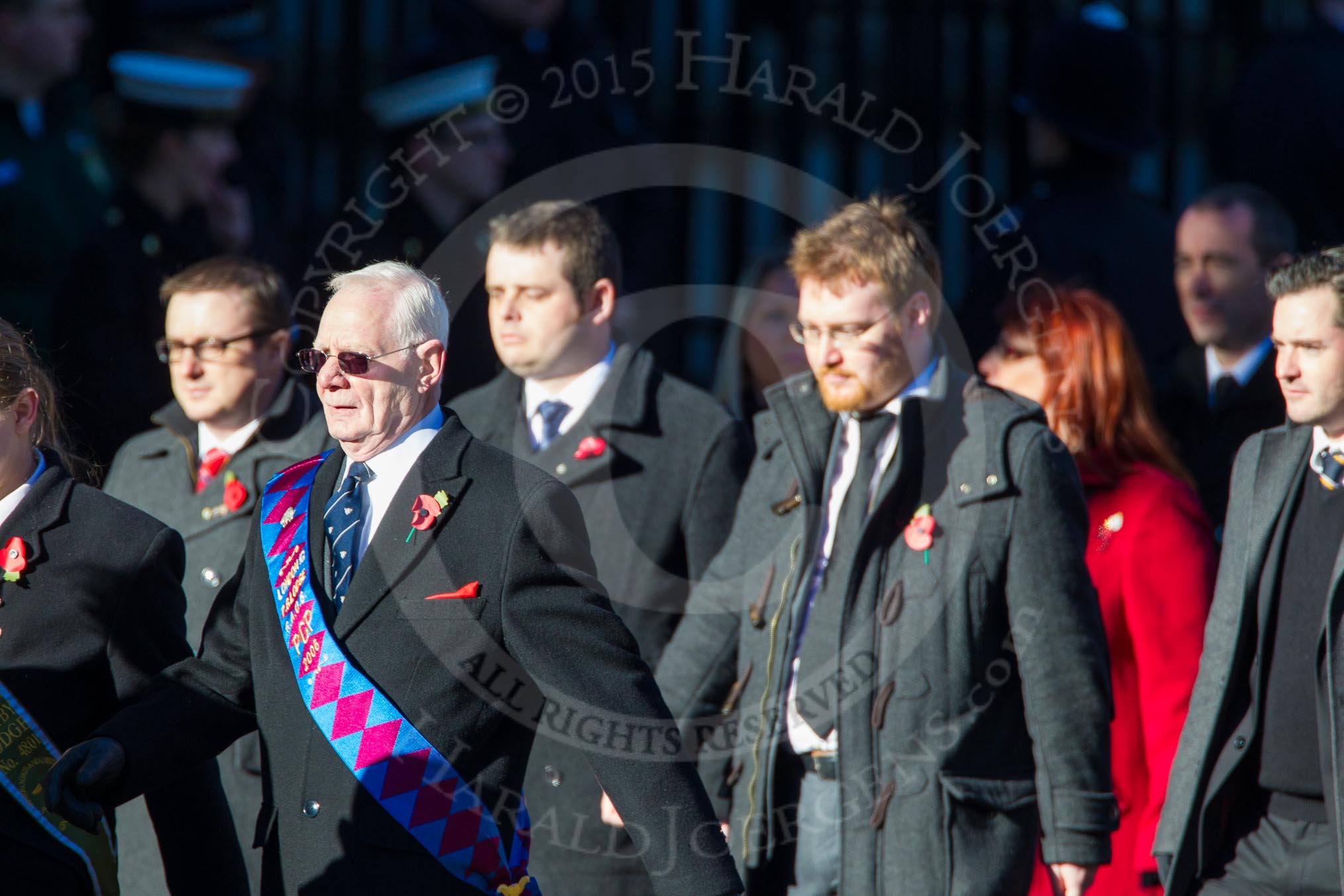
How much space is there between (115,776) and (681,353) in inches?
167

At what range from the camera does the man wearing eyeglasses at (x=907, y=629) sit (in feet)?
13.5

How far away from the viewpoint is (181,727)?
11.6ft

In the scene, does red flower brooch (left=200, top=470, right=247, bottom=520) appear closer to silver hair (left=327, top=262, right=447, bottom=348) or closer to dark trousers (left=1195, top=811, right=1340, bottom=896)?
silver hair (left=327, top=262, right=447, bottom=348)

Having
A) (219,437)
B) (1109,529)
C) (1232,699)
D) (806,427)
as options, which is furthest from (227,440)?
(1232,699)

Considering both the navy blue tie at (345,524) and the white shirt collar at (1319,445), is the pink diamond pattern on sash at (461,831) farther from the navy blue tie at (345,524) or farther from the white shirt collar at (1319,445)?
the white shirt collar at (1319,445)

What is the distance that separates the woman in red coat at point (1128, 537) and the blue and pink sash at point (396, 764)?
1.60m

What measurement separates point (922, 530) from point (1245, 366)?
1.78m

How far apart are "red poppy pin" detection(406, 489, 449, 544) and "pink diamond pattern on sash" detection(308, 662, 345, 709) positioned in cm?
26

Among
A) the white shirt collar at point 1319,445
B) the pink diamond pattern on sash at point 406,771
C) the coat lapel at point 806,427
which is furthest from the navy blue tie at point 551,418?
the white shirt collar at point 1319,445

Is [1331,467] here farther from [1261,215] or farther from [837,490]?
[1261,215]

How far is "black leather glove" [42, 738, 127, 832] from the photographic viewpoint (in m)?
3.38

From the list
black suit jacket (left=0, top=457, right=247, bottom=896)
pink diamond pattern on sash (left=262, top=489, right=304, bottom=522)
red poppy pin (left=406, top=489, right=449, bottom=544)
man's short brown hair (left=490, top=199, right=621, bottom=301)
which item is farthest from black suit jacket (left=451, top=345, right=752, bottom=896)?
red poppy pin (left=406, top=489, right=449, bottom=544)

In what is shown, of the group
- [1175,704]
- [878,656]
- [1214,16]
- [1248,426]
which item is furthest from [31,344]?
[1214,16]

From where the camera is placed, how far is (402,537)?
3.44 meters
